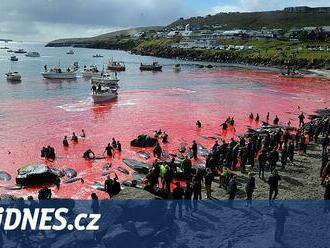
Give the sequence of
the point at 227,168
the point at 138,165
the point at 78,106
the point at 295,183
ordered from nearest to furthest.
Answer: the point at 295,183 → the point at 227,168 → the point at 138,165 → the point at 78,106

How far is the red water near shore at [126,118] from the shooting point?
4134 centimetres

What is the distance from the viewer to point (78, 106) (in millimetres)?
74750

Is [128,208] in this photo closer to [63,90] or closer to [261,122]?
[261,122]

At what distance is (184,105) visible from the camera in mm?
76562

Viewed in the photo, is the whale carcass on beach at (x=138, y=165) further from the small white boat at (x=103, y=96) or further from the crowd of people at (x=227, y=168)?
the small white boat at (x=103, y=96)

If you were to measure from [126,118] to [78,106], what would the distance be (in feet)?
46.4

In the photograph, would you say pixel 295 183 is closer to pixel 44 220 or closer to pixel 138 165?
pixel 138 165

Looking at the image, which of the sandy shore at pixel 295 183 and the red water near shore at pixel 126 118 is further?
the red water near shore at pixel 126 118

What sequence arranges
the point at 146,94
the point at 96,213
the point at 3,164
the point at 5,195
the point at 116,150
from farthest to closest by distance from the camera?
the point at 146,94
the point at 116,150
the point at 3,164
the point at 5,195
the point at 96,213

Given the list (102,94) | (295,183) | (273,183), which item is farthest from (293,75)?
(273,183)

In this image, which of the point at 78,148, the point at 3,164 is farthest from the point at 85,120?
the point at 3,164

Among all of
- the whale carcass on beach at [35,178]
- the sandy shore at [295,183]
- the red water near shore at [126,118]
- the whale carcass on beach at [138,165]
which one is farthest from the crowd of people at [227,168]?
the whale carcass on beach at [35,178]

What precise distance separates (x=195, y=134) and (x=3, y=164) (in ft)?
69.9

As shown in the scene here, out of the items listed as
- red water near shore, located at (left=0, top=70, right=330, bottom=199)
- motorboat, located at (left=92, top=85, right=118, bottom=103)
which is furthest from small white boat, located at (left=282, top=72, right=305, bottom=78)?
motorboat, located at (left=92, top=85, right=118, bottom=103)
